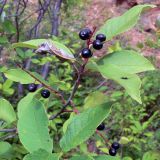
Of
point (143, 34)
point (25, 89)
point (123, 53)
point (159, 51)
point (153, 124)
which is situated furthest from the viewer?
point (143, 34)

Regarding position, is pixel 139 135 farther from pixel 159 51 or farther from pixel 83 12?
pixel 83 12

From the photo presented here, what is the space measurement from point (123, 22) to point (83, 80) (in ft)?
10.8

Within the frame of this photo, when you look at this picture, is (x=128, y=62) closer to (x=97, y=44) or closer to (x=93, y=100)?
(x=97, y=44)

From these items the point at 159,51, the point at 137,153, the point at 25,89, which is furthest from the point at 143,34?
the point at 137,153

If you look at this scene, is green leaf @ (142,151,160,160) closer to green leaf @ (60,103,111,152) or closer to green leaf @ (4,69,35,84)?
green leaf @ (4,69,35,84)

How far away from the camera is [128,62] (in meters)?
0.87

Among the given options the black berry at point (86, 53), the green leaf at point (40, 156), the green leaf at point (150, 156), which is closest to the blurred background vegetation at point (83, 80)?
the green leaf at point (150, 156)

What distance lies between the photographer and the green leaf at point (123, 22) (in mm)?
871

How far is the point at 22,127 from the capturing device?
827mm

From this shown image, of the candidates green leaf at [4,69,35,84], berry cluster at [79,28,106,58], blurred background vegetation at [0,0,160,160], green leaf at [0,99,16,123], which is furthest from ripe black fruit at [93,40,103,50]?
green leaf at [0,99,16,123]

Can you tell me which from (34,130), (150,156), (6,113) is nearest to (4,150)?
(6,113)

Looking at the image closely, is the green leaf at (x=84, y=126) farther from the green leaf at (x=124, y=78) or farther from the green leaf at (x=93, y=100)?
the green leaf at (x=93, y=100)

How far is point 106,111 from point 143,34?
526 centimetres

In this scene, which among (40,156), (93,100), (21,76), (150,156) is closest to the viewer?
(40,156)
